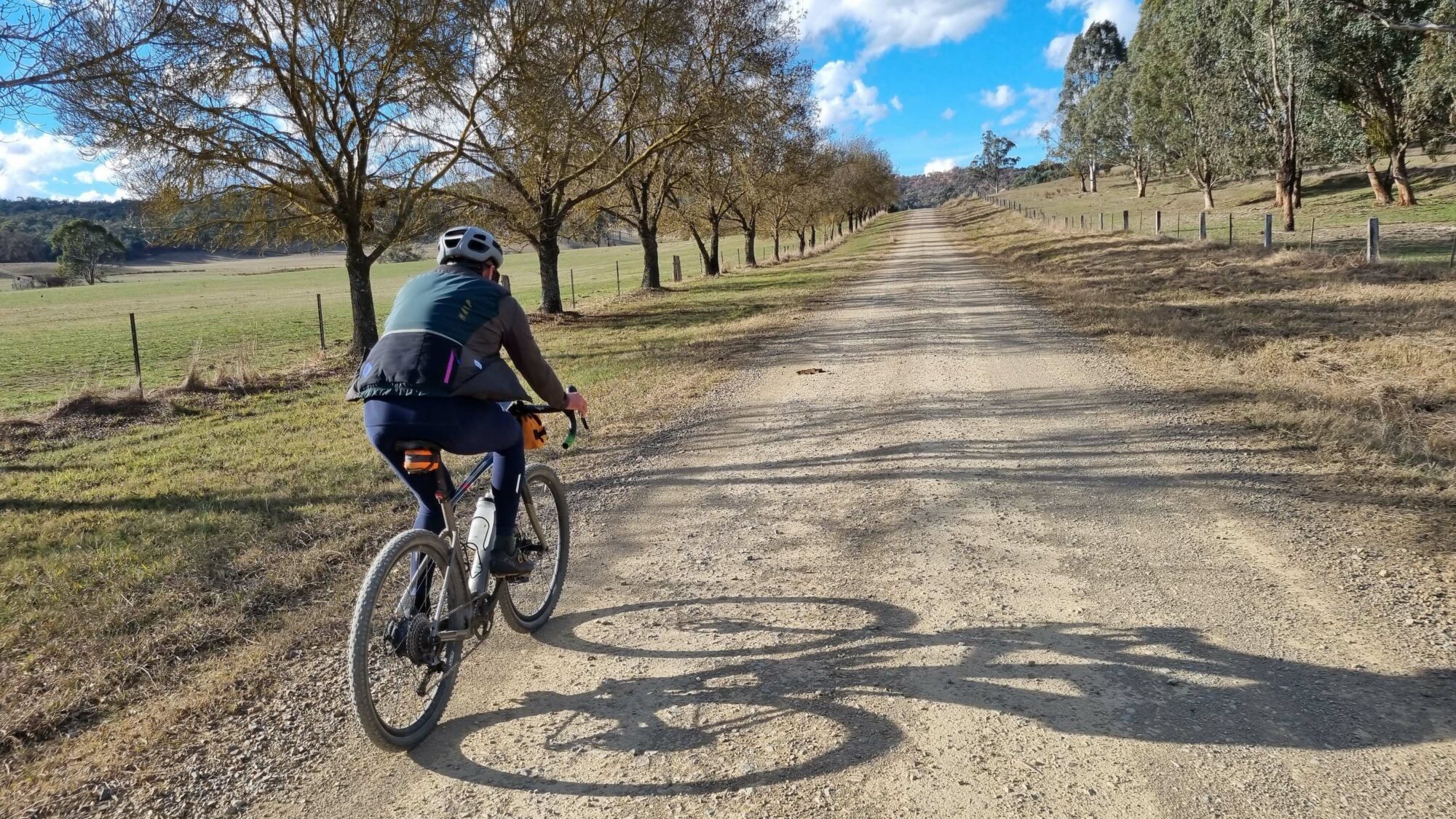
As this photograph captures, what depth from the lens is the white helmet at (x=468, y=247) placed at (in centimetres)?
328

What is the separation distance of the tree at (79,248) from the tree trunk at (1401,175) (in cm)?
10929

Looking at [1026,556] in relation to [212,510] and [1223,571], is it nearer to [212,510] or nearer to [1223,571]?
[1223,571]

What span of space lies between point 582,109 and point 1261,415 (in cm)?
1584

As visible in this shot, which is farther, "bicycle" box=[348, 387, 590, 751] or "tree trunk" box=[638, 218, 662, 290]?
"tree trunk" box=[638, 218, 662, 290]

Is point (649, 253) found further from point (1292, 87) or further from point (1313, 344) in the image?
point (1292, 87)

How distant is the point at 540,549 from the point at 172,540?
3170mm

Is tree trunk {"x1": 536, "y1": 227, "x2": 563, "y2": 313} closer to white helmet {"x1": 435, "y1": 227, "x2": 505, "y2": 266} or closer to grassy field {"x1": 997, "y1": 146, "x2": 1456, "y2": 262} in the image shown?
white helmet {"x1": 435, "y1": 227, "x2": 505, "y2": 266}

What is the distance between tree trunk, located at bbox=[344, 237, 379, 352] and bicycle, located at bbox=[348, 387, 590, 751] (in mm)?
13368

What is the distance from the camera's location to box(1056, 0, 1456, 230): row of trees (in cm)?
2555

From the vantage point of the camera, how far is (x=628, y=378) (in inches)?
430

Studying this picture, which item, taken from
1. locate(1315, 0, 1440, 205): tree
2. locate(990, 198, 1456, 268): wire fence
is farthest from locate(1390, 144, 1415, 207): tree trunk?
locate(990, 198, 1456, 268): wire fence

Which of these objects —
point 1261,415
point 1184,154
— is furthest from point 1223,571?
point 1184,154

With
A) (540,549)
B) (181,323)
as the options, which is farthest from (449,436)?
(181,323)

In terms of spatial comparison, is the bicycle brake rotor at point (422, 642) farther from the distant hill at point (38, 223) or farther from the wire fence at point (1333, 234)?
the distant hill at point (38, 223)
